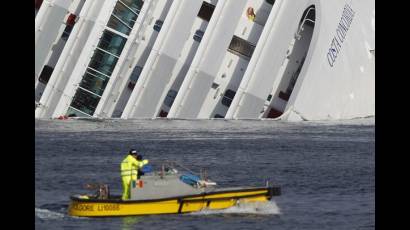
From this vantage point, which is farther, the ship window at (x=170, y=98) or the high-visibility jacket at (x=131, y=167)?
the ship window at (x=170, y=98)

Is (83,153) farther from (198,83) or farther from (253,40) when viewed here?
(253,40)

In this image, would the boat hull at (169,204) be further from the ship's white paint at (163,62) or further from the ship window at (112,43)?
the ship window at (112,43)

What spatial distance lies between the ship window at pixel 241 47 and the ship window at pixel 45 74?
243 inches

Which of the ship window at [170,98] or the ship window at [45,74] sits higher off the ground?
the ship window at [170,98]

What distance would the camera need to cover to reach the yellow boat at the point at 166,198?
26938 mm

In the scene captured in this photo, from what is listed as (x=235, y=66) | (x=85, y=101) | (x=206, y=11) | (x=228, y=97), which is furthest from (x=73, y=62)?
(x=235, y=66)

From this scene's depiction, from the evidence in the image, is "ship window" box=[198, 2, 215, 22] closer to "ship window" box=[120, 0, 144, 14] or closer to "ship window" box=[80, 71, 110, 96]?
"ship window" box=[120, 0, 144, 14]

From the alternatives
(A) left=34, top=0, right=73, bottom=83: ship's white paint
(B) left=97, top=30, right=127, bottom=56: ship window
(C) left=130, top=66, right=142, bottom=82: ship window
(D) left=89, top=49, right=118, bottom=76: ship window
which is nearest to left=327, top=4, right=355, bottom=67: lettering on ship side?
(C) left=130, top=66, right=142, bottom=82: ship window

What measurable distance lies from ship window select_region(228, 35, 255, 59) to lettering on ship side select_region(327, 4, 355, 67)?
2.69 m

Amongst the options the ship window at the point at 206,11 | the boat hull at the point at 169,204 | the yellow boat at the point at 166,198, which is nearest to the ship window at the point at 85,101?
the ship window at the point at 206,11

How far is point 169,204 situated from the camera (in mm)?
27188

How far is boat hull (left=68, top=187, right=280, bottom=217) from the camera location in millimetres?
26891

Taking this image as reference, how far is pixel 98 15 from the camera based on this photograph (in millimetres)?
42375
